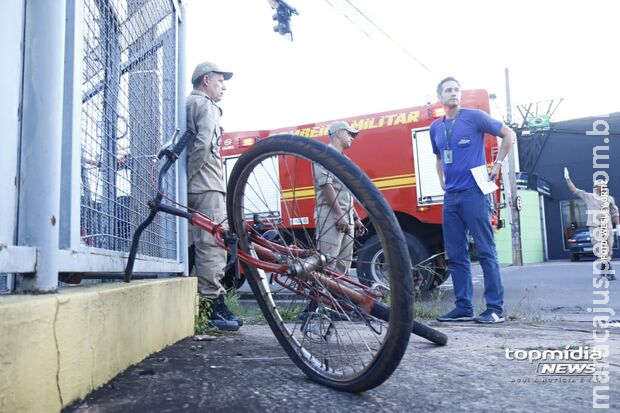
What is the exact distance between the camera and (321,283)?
6.66 feet

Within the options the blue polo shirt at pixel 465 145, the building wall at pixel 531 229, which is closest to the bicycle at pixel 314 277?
the blue polo shirt at pixel 465 145

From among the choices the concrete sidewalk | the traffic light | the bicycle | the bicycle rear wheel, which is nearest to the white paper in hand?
the concrete sidewalk

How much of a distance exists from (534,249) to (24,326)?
78.2ft

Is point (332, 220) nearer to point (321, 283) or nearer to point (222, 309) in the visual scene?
point (321, 283)

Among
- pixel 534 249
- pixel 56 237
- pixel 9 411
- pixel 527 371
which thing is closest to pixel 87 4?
pixel 56 237

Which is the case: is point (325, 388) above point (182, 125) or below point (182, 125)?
below

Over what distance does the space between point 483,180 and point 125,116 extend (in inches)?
109

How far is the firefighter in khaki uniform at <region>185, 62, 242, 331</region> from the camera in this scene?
3.39m

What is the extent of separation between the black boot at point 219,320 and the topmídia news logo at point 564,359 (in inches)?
65.9

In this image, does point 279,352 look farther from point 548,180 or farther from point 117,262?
point 548,180

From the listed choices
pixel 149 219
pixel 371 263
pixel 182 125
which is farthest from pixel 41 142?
pixel 182 125

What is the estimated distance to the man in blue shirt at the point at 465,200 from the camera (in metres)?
4.03

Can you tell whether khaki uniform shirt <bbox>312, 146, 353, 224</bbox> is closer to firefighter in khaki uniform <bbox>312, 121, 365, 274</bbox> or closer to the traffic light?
firefighter in khaki uniform <bbox>312, 121, 365, 274</bbox>

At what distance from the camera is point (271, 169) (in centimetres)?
235
